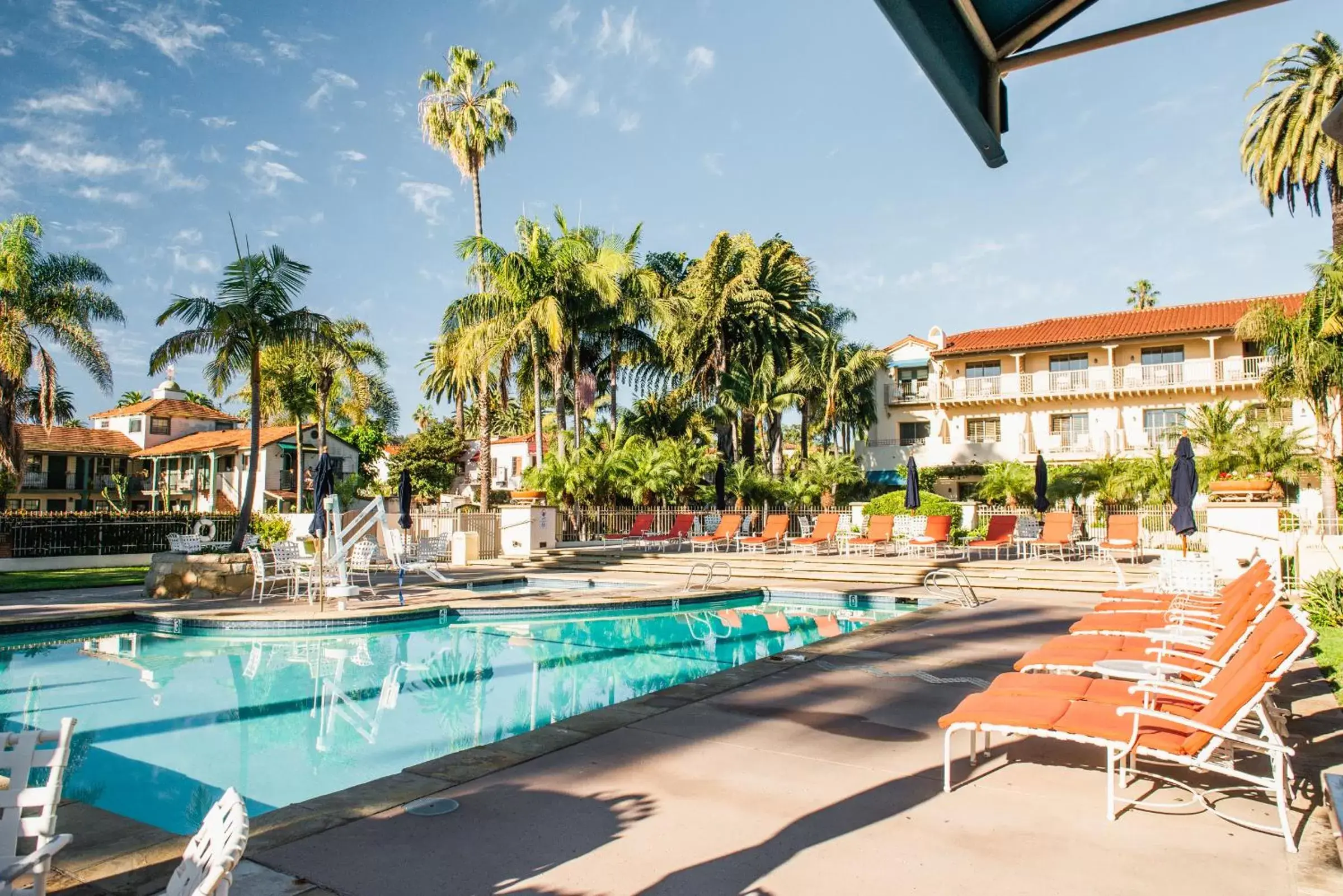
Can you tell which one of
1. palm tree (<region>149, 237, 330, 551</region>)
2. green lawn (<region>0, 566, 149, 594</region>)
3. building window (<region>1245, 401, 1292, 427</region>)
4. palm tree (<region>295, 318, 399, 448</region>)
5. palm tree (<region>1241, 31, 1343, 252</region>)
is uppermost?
palm tree (<region>1241, 31, 1343, 252</region>)

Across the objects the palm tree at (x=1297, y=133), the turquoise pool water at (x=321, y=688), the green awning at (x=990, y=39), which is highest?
the palm tree at (x=1297, y=133)

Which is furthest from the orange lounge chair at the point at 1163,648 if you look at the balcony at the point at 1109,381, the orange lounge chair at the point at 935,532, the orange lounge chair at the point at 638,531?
the balcony at the point at 1109,381

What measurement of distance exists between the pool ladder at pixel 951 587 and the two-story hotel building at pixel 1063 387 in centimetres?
2067

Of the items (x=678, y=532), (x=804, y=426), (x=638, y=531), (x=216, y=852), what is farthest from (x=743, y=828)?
(x=804, y=426)

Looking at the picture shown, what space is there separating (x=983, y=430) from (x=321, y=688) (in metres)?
35.9

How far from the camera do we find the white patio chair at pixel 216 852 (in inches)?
80.5

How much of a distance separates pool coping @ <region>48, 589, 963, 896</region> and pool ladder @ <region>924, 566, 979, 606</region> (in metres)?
8.45

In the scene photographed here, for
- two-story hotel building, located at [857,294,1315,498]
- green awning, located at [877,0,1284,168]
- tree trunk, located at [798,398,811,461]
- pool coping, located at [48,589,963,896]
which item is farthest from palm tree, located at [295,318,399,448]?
green awning, located at [877,0,1284,168]

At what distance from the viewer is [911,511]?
24344mm

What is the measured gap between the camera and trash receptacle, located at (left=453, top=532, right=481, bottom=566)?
22906 mm

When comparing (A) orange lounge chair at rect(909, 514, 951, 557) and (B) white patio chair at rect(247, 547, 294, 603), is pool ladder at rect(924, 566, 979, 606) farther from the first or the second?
(B) white patio chair at rect(247, 547, 294, 603)

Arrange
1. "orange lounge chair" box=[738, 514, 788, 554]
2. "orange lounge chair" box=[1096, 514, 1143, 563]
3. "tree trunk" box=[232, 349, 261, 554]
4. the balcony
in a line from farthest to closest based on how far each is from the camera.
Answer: the balcony, "orange lounge chair" box=[738, 514, 788, 554], "tree trunk" box=[232, 349, 261, 554], "orange lounge chair" box=[1096, 514, 1143, 563]

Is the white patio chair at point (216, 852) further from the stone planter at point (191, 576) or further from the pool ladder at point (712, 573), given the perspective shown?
the stone planter at point (191, 576)

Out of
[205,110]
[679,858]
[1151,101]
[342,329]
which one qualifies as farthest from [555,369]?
[679,858]
